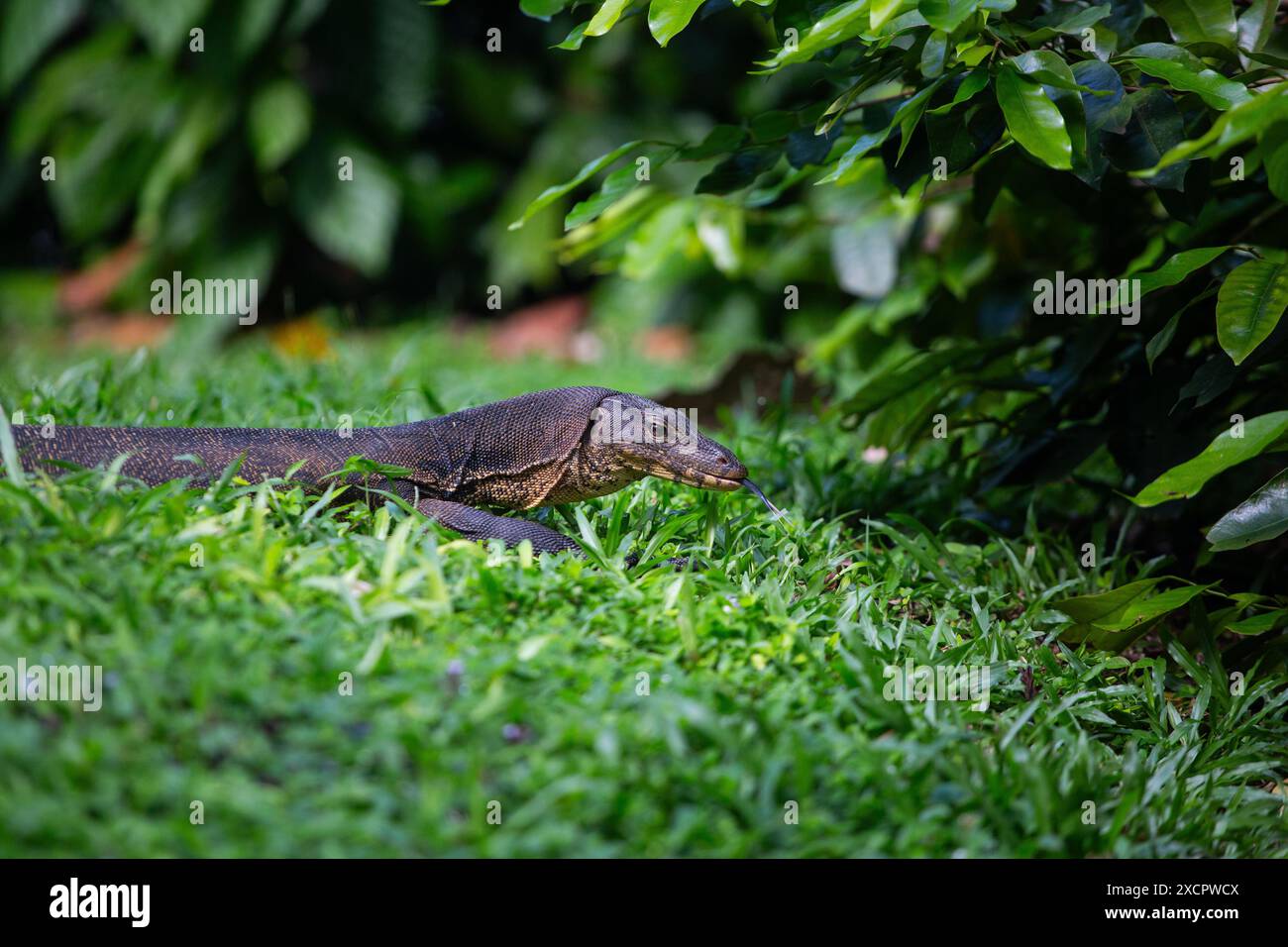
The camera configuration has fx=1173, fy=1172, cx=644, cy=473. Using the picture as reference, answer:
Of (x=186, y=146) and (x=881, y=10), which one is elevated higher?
(x=186, y=146)

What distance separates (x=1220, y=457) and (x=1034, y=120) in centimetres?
87

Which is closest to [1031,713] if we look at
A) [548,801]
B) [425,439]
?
[548,801]

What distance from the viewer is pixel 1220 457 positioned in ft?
8.72

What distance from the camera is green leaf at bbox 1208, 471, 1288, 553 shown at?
2787 mm

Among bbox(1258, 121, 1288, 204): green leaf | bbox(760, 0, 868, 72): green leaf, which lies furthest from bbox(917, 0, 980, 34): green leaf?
bbox(1258, 121, 1288, 204): green leaf

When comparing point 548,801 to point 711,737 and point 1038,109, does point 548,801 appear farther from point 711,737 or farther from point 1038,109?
point 1038,109

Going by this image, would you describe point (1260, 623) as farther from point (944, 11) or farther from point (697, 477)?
point (944, 11)

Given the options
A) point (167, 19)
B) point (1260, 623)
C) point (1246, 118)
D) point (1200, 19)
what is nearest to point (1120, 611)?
point (1260, 623)

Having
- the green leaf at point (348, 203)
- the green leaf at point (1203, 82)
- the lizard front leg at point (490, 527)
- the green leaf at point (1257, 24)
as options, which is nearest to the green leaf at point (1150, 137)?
the green leaf at point (1203, 82)

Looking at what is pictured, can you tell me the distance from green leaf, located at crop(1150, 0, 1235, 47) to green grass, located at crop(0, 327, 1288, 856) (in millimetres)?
1511

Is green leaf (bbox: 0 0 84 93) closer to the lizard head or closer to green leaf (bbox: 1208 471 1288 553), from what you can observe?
the lizard head

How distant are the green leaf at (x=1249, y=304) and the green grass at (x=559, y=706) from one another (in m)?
0.88

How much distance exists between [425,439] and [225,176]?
621 cm

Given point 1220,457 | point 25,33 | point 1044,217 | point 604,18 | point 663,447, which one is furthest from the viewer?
point 25,33
